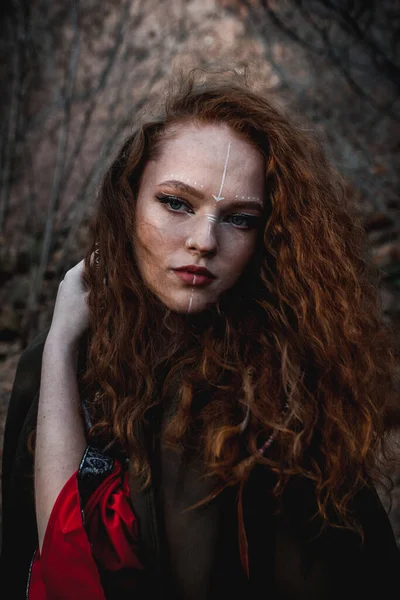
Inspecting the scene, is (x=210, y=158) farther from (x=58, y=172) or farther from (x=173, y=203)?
(x=58, y=172)

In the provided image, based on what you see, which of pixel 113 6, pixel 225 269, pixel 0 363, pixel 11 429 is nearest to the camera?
pixel 225 269

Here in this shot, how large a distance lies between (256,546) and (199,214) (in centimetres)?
86

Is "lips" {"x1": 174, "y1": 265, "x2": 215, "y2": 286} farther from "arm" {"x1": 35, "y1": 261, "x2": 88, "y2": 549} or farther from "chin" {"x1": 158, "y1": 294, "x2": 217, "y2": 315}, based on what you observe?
"arm" {"x1": 35, "y1": 261, "x2": 88, "y2": 549}

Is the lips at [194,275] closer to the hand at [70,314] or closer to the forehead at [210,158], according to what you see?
the forehead at [210,158]

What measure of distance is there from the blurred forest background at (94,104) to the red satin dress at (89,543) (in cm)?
262

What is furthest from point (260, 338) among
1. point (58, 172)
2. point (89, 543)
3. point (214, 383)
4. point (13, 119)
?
point (13, 119)

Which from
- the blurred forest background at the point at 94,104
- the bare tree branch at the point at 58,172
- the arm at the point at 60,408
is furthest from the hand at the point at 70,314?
the bare tree branch at the point at 58,172

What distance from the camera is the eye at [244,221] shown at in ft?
4.87

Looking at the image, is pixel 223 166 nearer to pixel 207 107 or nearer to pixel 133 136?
pixel 207 107

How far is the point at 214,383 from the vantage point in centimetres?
145

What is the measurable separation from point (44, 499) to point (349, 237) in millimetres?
1134

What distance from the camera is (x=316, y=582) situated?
1339 millimetres

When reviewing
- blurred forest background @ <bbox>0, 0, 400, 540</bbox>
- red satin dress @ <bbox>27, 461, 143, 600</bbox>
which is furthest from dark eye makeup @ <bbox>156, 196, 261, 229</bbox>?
blurred forest background @ <bbox>0, 0, 400, 540</bbox>

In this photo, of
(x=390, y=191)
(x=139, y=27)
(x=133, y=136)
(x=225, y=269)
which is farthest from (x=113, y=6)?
(x=225, y=269)
